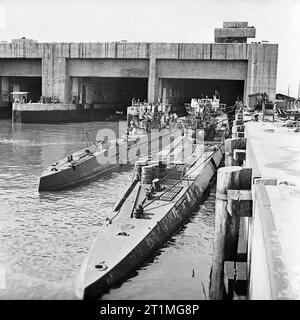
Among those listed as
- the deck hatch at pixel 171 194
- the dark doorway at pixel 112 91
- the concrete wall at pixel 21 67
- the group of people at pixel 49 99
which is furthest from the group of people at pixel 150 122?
the concrete wall at pixel 21 67

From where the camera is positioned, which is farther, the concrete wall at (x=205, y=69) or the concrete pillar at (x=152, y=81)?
the concrete pillar at (x=152, y=81)

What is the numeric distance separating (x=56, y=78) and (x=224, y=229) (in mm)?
58515

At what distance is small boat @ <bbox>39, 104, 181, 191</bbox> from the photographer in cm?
2844

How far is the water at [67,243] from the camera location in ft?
48.1

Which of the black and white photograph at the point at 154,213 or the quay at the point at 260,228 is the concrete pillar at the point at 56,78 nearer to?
the black and white photograph at the point at 154,213

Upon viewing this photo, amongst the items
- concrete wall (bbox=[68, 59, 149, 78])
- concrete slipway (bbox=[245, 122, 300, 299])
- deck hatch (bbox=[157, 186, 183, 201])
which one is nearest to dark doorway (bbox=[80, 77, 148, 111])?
concrete wall (bbox=[68, 59, 149, 78])

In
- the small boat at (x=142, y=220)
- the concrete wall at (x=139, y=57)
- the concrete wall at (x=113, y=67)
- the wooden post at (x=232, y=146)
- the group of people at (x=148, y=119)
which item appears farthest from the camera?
the concrete wall at (x=113, y=67)

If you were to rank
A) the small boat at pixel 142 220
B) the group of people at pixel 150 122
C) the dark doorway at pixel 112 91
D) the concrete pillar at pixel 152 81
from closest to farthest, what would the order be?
the small boat at pixel 142 220 → the group of people at pixel 150 122 → the concrete pillar at pixel 152 81 → the dark doorway at pixel 112 91

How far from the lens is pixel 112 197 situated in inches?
1051

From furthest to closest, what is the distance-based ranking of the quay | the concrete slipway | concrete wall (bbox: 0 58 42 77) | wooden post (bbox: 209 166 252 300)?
concrete wall (bbox: 0 58 42 77) → wooden post (bbox: 209 166 252 300) → the quay → the concrete slipway

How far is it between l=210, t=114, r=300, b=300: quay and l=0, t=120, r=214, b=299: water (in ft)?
5.74

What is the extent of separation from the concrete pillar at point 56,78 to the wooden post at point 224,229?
57.4 metres

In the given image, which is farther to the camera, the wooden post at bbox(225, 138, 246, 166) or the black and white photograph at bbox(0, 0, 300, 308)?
the wooden post at bbox(225, 138, 246, 166)

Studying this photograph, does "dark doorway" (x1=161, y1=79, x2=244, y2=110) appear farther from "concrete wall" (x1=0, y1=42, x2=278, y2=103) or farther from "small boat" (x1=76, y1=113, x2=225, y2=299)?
"small boat" (x1=76, y1=113, x2=225, y2=299)
